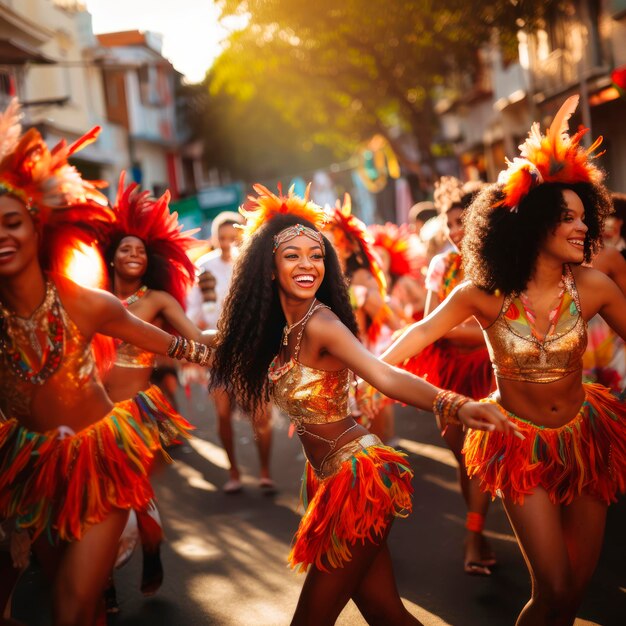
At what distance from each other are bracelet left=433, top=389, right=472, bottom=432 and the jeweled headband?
1.06 m

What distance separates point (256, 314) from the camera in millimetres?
4215

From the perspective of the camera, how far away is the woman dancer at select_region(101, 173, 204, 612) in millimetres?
5961

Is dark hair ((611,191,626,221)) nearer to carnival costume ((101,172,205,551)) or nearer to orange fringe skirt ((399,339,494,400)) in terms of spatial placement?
orange fringe skirt ((399,339,494,400))

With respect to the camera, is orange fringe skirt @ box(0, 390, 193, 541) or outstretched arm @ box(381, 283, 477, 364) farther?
outstretched arm @ box(381, 283, 477, 364)

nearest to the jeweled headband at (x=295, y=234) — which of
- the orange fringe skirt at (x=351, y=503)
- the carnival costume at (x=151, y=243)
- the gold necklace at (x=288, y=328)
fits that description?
A: the gold necklace at (x=288, y=328)

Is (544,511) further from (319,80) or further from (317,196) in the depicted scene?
(317,196)

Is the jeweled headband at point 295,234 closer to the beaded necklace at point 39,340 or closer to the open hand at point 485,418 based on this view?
the beaded necklace at point 39,340

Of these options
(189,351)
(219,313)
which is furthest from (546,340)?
(219,313)

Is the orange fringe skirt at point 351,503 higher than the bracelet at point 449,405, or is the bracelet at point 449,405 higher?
the bracelet at point 449,405

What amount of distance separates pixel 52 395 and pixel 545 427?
6.74 feet

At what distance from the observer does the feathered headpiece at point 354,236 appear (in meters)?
6.79

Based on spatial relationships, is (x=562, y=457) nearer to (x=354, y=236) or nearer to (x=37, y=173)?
(x=37, y=173)

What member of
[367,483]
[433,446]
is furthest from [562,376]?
[433,446]

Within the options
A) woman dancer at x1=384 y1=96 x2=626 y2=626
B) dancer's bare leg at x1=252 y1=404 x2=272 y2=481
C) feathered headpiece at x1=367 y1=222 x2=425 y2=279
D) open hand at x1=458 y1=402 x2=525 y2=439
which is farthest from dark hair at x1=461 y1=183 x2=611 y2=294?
feathered headpiece at x1=367 y1=222 x2=425 y2=279
